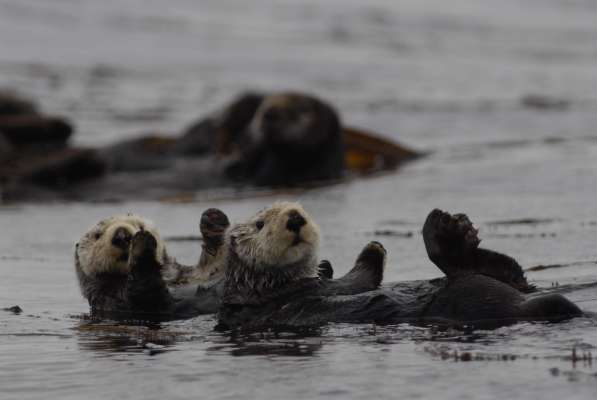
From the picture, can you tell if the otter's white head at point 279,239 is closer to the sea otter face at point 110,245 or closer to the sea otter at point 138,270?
the sea otter at point 138,270

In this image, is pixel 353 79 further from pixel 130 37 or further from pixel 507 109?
pixel 130 37

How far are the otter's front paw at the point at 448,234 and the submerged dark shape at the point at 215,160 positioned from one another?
260 inches

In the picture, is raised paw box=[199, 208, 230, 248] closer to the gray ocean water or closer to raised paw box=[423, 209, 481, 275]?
the gray ocean water

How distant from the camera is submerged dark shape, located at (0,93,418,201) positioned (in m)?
11.9

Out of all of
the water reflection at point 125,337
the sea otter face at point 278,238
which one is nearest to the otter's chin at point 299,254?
the sea otter face at point 278,238

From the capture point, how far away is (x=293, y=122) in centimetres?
1187

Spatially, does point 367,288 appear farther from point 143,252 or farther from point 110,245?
point 110,245

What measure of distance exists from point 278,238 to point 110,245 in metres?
1.24

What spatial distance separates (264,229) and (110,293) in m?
1.14

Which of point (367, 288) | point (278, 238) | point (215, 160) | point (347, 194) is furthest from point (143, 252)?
point (215, 160)

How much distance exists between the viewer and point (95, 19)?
31.8m

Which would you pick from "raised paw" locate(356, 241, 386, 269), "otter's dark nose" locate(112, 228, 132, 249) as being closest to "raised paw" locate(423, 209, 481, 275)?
"raised paw" locate(356, 241, 386, 269)

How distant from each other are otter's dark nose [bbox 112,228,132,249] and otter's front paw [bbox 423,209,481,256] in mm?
1887

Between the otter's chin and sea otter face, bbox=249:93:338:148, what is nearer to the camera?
the otter's chin
